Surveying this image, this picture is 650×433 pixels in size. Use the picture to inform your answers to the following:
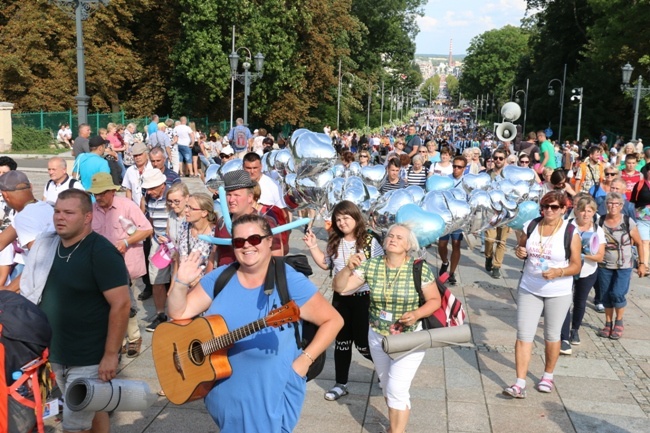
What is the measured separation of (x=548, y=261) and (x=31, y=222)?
4.09 meters

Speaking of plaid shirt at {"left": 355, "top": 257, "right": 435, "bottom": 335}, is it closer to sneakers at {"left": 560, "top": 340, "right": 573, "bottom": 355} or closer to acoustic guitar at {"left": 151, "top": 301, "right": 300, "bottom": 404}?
acoustic guitar at {"left": 151, "top": 301, "right": 300, "bottom": 404}

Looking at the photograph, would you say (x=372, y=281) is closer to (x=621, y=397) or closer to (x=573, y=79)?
(x=621, y=397)

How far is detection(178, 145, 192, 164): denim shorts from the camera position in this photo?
22203mm

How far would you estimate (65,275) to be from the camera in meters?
3.99

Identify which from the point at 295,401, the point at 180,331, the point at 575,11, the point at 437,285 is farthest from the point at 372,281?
the point at 575,11

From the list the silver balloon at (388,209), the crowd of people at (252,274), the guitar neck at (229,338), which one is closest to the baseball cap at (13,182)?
Result: the crowd of people at (252,274)

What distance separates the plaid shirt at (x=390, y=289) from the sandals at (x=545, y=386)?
77.8 inches

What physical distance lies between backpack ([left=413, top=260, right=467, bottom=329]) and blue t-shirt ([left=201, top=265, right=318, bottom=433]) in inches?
55.5

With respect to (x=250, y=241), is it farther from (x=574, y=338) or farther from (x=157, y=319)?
(x=574, y=338)

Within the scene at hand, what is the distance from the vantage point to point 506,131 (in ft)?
67.9

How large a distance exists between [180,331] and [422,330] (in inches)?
68.8

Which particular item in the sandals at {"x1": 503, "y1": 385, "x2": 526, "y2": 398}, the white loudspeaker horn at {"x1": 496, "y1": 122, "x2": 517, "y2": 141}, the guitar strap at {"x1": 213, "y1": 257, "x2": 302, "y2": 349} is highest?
the white loudspeaker horn at {"x1": 496, "y1": 122, "x2": 517, "y2": 141}

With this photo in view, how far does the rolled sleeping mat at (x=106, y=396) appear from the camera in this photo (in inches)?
147

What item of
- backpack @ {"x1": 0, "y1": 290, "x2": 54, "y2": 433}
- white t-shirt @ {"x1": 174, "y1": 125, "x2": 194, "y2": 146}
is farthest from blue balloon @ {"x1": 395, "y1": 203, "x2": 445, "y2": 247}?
white t-shirt @ {"x1": 174, "y1": 125, "x2": 194, "y2": 146}
